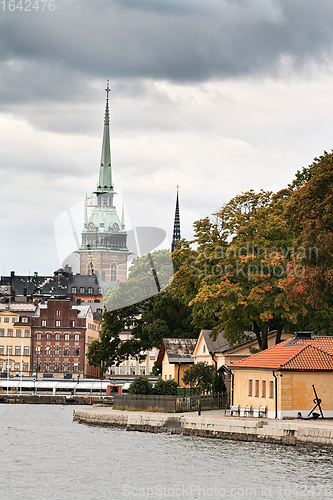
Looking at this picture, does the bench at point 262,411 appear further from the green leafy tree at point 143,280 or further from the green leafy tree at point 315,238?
the green leafy tree at point 143,280

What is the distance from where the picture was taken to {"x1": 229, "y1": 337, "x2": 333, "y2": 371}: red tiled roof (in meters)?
52.7

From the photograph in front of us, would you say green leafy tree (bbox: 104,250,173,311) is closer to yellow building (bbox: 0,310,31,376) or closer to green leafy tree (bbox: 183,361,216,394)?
green leafy tree (bbox: 183,361,216,394)

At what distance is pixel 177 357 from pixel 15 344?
11776cm

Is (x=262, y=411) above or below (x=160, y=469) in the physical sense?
above

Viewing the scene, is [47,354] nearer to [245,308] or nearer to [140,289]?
[140,289]

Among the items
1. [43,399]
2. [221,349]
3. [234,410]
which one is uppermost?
[221,349]

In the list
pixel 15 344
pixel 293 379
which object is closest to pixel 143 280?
pixel 293 379

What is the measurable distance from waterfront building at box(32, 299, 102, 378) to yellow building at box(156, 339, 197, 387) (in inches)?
4246

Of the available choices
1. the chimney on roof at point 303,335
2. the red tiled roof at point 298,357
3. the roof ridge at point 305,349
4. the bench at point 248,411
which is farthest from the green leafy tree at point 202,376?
the roof ridge at point 305,349

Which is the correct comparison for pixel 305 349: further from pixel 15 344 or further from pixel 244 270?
pixel 15 344

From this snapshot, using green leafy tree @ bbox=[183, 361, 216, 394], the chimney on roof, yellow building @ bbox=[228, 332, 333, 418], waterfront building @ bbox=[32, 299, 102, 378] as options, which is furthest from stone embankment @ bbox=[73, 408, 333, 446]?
waterfront building @ bbox=[32, 299, 102, 378]

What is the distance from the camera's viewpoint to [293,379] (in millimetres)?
52562

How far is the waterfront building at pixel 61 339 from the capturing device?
622 feet

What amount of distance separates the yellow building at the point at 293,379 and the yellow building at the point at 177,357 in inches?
962
